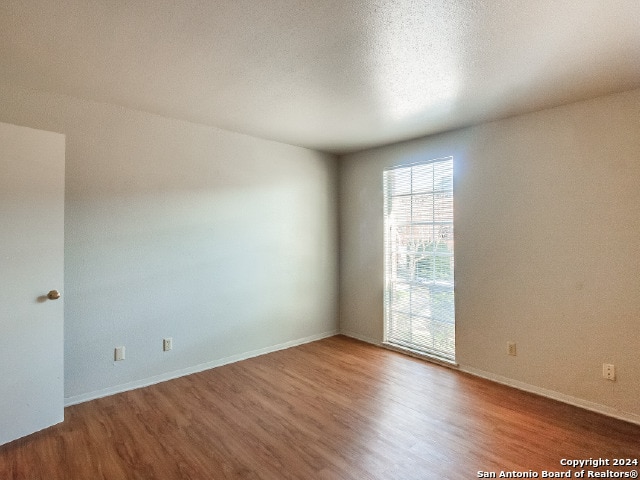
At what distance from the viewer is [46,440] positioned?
7.23 feet

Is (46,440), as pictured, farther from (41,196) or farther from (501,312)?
(501,312)

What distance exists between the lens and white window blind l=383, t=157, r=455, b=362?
3.58 m

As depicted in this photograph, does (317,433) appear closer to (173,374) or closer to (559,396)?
(173,374)

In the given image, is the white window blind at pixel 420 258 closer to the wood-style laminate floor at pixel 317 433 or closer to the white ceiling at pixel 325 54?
the wood-style laminate floor at pixel 317 433

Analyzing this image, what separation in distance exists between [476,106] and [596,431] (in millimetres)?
2568

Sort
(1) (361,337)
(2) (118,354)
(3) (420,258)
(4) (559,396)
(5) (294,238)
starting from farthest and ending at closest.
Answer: (1) (361,337) → (5) (294,238) → (3) (420,258) → (2) (118,354) → (4) (559,396)

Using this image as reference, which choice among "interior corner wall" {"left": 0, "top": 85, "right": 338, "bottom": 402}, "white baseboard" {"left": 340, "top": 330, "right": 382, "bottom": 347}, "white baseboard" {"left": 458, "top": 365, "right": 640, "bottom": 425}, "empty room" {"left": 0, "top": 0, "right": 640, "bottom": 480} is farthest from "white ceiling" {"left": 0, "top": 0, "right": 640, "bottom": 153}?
"white baseboard" {"left": 340, "top": 330, "right": 382, "bottom": 347}

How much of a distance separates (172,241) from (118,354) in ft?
3.53

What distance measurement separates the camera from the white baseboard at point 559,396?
8.18 feet

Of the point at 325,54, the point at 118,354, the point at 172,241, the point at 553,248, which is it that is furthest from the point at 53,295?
the point at 553,248

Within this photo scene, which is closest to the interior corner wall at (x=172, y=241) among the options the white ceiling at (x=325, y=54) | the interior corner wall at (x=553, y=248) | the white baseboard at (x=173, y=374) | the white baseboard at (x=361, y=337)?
the white baseboard at (x=173, y=374)

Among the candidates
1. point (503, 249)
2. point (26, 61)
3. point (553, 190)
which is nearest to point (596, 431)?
point (503, 249)

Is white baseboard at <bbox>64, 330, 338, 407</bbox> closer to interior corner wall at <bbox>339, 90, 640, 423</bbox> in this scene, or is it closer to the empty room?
the empty room

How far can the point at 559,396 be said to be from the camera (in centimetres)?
279
